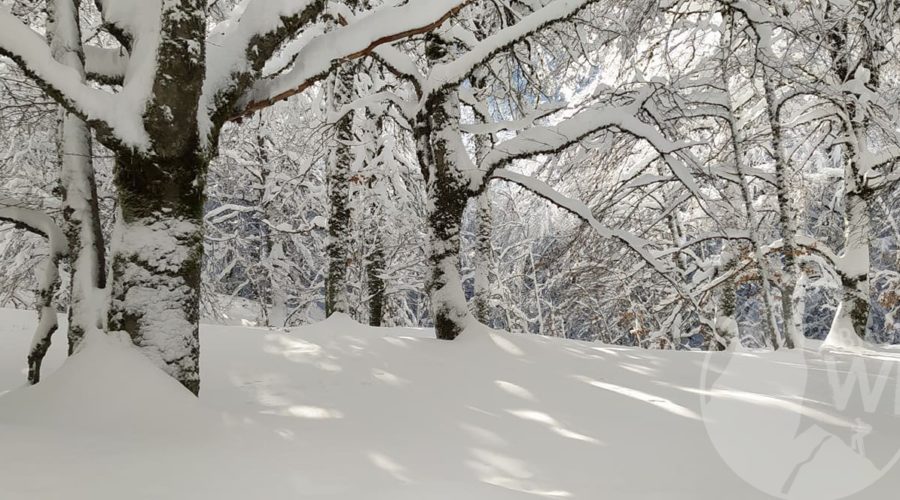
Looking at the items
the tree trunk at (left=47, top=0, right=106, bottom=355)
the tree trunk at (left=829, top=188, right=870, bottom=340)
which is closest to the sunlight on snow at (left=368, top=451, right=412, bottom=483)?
the tree trunk at (left=47, top=0, right=106, bottom=355)

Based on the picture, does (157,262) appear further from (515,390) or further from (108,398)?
(515,390)

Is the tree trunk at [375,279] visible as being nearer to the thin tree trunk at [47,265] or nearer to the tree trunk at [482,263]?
the tree trunk at [482,263]

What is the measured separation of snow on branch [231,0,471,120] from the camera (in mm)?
3439

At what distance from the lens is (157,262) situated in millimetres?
2975

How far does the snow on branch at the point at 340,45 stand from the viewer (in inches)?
135

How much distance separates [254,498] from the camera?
1914 mm

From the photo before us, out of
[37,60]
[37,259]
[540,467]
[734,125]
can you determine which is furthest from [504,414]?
[37,259]

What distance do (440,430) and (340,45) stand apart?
2.57 metres

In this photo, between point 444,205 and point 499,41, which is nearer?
point 499,41

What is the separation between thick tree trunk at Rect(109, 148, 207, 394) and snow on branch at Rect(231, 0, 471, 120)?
0.68 m

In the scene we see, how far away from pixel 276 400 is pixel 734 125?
20.8 ft

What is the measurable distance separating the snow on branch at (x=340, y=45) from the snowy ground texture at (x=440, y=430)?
181 centimetres

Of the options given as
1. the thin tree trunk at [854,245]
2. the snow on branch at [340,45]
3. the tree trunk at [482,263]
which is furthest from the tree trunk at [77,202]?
the thin tree trunk at [854,245]

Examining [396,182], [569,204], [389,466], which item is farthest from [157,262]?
[396,182]
